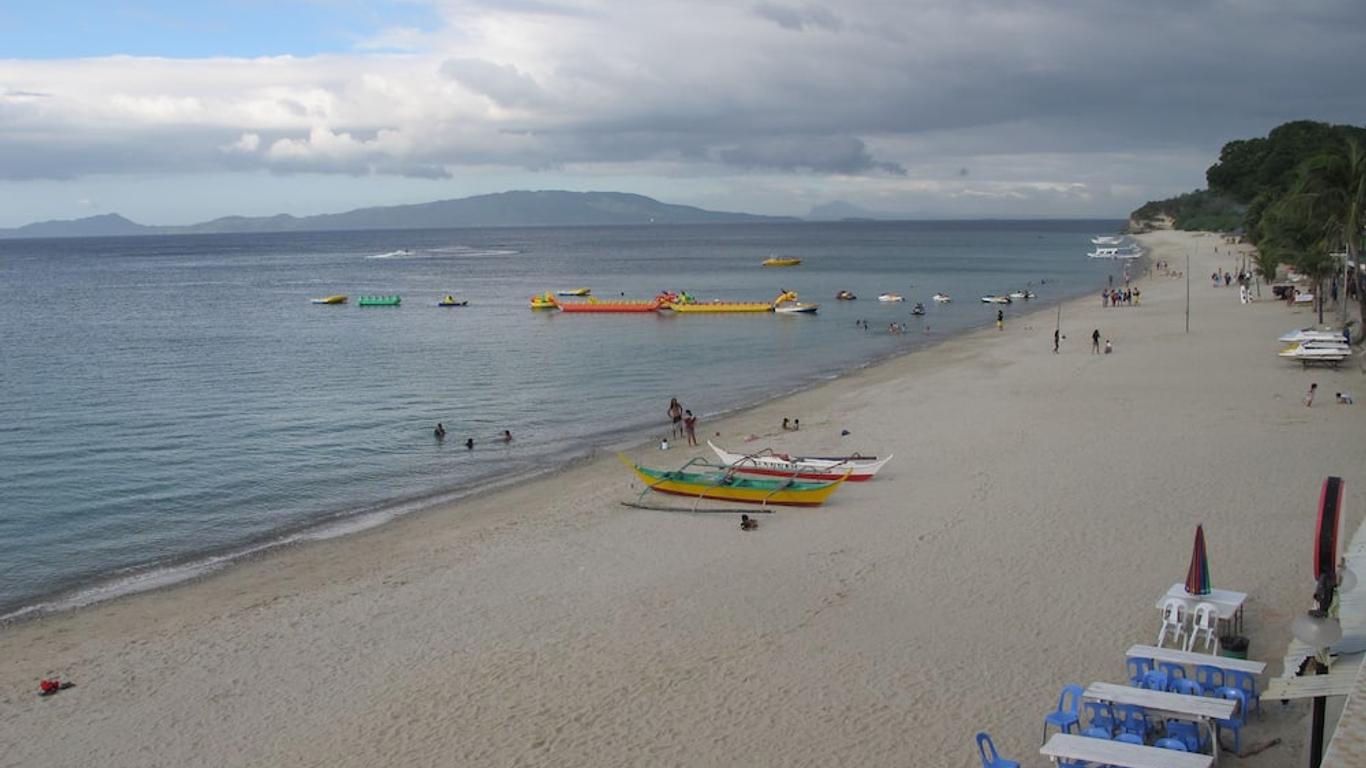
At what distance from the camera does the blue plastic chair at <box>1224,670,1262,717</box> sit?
35.4 ft

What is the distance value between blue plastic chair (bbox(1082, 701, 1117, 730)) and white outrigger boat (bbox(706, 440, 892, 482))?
10.5 m

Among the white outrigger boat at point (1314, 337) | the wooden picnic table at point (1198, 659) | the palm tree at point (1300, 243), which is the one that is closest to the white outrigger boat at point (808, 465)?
the wooden picnic table at point (1198, 659)

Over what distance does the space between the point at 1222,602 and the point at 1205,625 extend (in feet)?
1.33

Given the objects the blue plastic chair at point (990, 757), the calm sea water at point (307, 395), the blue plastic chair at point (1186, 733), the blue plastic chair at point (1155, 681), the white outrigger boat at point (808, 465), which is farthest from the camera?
the calm sea water at point (307, 395)

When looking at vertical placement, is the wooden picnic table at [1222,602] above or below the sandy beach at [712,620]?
above

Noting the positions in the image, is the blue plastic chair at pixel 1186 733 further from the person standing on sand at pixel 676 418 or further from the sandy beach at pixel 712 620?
the person standing on sand at pixel 676 418

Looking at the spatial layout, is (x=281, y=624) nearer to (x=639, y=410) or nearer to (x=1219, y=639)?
(x=1219, y=639)

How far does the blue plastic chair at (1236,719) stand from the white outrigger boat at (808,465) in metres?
10.7

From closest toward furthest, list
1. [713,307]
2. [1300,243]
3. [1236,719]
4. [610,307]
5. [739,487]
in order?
1. [1236,719]
2. [739,487]
3. [1300,243]
4. [713,307]
5. [610,307]

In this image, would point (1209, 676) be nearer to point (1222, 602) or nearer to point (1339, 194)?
point (1222, 602)

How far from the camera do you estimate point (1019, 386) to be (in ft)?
109

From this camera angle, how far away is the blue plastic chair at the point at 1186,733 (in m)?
9.83

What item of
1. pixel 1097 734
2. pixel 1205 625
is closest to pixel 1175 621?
pixel 1205 625

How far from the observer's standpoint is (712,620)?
47.4 feet
